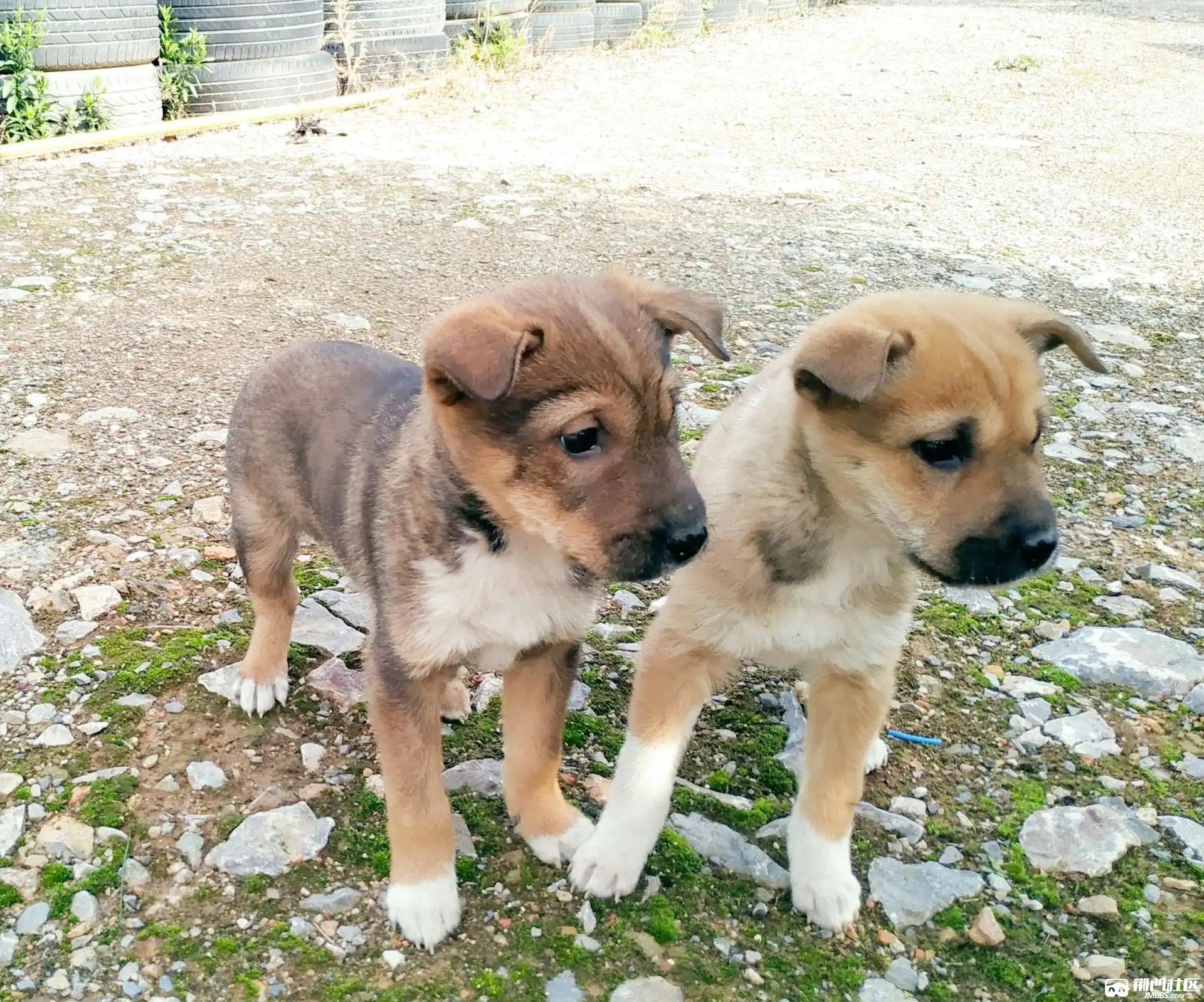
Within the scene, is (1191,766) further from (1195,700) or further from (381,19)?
(381,19)

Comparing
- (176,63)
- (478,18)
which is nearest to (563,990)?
(176,63)

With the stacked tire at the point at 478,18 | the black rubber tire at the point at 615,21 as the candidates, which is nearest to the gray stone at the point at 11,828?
the stacked tire at the point at 478,18

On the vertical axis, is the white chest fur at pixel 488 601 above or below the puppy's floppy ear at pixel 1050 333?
below

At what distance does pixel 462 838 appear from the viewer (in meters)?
3.48

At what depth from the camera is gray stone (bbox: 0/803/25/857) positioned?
10.5 ft

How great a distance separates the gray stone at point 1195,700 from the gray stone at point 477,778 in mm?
2613

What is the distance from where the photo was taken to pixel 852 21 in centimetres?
2111

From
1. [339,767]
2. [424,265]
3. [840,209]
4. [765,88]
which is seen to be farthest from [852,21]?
[339,767]

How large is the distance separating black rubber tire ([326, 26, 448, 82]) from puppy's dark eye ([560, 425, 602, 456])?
10869 mm

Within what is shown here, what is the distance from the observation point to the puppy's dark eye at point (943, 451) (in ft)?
10.1

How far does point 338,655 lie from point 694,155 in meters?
→ 8.77

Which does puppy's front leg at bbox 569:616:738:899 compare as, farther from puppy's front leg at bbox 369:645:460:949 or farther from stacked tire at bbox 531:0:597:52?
stacked tire at bbox 531:0:597:52

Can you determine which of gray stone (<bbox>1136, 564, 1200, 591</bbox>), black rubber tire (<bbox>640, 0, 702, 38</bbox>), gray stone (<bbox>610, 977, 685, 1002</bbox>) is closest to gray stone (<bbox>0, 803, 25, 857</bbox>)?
gray stone (<bbox>610, 977, 685, 1002</bbox>)

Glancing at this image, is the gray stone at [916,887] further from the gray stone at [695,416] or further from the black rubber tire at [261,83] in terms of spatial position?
the black rubber tire at [261,83]
